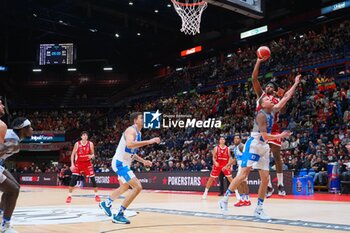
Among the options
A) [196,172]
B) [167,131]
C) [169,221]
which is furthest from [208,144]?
[169,221]

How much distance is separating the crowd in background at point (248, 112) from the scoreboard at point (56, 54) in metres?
6.54

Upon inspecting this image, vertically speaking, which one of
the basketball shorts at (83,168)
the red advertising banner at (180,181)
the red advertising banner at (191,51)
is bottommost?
the red advertising banner at (180,181)

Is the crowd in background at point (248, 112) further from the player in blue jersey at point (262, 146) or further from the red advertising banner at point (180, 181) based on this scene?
the player in blue jersey at point (262, 146)

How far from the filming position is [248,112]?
76.8 feet

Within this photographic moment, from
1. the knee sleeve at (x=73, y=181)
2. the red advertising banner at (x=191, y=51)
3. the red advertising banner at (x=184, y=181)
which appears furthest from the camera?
the red advertising banner at (x=191, y=51)

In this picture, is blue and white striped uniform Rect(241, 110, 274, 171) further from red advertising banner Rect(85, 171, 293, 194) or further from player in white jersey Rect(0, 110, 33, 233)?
red advertising banner Rect(85, 171, 293, 194)

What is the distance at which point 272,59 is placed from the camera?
1024 inches

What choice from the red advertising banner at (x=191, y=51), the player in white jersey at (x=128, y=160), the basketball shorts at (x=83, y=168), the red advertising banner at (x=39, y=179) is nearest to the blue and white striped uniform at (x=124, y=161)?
the player in white jersey at (x=128, y=160)

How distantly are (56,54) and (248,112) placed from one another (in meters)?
20.7

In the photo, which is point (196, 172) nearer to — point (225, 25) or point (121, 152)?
point (121, 152)

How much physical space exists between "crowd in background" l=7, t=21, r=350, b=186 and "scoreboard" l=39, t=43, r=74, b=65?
6543 mm

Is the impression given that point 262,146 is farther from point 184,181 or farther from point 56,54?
point 56,54

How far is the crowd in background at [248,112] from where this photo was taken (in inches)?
674

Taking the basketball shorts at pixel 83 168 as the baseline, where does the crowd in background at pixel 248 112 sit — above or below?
above
